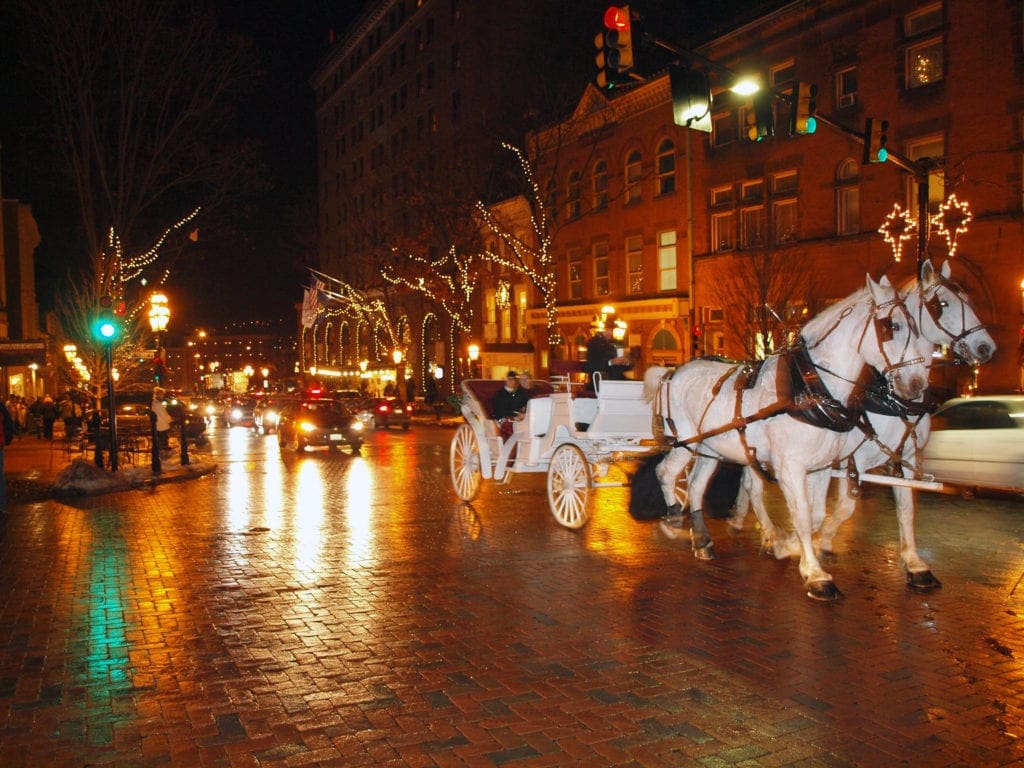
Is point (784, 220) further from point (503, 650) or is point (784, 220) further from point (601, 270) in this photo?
point (503, 650)

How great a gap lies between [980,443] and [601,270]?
1088 inches

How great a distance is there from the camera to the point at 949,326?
707 centimetres

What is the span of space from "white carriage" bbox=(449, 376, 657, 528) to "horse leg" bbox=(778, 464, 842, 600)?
7.66 feet

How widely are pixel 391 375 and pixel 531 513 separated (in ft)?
181

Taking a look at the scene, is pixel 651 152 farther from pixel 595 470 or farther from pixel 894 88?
pixel 595 470

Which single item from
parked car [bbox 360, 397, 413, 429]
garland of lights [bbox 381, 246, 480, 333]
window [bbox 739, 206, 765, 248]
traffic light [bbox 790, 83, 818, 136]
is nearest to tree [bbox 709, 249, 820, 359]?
window [bbox 739, 206, 765, 248]

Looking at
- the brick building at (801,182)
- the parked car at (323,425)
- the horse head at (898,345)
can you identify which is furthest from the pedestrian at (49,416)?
the horse head at (898,345)

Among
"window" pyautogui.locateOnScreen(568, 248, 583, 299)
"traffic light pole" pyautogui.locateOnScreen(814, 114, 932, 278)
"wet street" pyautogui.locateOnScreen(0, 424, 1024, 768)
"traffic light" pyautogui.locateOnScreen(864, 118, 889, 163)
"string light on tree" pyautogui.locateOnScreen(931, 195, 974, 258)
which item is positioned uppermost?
"window" pyautogui.locateOnScreen(568, 248, 583, 299)

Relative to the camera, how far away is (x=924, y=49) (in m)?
25.7

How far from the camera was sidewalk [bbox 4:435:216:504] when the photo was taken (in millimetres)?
16125

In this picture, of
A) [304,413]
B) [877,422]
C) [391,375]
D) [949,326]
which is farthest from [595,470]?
[391,375]

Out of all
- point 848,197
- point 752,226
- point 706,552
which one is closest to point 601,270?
point 752,226

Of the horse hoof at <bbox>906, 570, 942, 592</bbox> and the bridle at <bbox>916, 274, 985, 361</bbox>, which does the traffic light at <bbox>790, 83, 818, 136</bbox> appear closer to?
the bridle at <bbox>916, 274, 985, 361</bbox>

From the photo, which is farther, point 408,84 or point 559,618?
point 408,84
